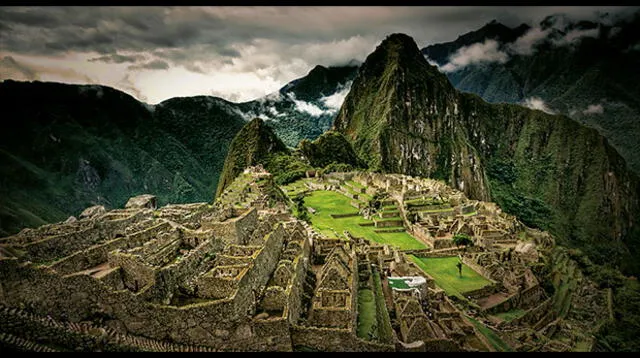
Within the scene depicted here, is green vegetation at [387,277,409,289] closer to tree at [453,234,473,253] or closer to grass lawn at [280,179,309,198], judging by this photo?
tree at [453,234,473,253]

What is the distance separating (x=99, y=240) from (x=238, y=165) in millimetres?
94588

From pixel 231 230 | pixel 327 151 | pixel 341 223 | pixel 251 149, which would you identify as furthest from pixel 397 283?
pixel 327 151

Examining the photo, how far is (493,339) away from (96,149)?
115024 mm

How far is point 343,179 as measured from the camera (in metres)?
92.5

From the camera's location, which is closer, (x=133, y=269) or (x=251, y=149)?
(x=133, y=269)

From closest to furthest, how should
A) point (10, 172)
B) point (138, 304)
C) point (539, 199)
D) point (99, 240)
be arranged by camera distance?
point (138, 304)
point (99, 240)
point (10, 172)
point (539, 199)

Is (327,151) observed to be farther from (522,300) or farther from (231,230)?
(231,230)

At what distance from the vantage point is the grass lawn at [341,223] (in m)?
43.1

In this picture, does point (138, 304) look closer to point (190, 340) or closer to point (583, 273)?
point (190, 340)

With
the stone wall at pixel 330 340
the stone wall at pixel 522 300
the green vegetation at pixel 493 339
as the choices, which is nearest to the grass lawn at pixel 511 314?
the stone wall at pixel 522 300

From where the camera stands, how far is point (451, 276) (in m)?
34.4

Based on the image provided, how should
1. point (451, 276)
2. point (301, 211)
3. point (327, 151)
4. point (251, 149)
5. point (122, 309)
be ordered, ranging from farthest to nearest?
point (327, 151) < point (251, 149) < point (301, 211) < point (451, 276) < point (122, 309)

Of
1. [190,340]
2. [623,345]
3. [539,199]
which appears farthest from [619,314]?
[539,199]

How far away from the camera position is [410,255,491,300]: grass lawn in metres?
30.9
